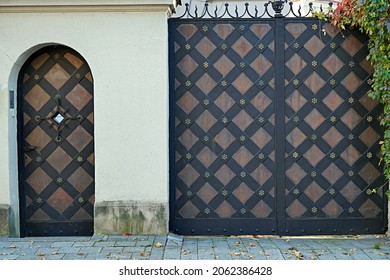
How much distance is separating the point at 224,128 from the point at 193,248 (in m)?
1.45

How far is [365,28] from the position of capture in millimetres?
5848

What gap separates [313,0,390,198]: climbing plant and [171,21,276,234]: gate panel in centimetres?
84

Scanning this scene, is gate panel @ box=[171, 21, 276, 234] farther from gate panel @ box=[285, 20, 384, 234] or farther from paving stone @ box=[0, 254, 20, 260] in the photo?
paving stone @ box=[0, 254, 20, 260]

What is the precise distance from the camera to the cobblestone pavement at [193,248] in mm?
5180

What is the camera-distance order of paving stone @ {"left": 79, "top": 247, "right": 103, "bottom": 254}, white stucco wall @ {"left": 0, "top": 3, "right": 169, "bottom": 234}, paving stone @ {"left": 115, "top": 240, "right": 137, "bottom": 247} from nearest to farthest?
paving stone @ {"left": 79, "top": 247, "right": 103, "bottom": 254} < paving stone @ {"left": 115, "top": 240, "right": 137, "bottom": 247} < white stucco wall @ {"left": 0, "top": 3, "right": 169, "bottom": 234}

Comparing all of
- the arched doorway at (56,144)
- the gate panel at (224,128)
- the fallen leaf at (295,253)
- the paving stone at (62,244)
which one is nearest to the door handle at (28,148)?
the arched doorway at (56,144)

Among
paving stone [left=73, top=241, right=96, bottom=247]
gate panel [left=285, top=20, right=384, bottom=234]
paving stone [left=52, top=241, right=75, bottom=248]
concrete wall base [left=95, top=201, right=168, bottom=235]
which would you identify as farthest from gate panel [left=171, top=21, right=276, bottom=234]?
paving stone [left=52, top=241, right=75, bottom=248]

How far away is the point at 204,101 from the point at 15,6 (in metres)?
2.30

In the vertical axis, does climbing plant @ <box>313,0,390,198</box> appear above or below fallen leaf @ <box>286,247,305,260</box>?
above

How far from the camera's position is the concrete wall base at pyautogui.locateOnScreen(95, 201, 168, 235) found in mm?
Answer: 5867

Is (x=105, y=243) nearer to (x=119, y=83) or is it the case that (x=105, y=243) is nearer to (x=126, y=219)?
(x=126, y=219)

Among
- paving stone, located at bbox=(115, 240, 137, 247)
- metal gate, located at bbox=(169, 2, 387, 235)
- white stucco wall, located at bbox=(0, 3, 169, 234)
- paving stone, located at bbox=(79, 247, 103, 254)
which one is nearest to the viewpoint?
paving stone, located at bbox=(79, 247, 103, 254)

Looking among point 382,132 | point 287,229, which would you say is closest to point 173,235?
point 287,229
